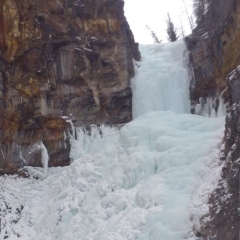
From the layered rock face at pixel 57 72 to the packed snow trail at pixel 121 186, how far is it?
34.7 inches

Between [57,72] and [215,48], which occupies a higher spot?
[215,48]

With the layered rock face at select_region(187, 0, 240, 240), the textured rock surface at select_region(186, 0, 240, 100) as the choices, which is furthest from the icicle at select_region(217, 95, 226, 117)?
the textured rock surface at select_region(186, 0, 240, 100)

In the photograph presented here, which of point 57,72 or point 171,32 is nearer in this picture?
point 57,72

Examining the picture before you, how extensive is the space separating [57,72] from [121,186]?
258 inches

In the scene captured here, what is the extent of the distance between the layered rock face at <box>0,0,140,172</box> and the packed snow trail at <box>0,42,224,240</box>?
0.88 m

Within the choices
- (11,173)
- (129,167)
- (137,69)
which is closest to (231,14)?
(137,69)

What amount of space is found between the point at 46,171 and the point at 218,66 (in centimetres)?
825

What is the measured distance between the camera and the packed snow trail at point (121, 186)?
37.1 ft

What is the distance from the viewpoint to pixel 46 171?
54.2 ft

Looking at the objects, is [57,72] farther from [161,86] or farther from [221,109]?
[221,109]

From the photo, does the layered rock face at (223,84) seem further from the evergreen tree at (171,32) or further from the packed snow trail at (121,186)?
the evergreen tree at (171,32)

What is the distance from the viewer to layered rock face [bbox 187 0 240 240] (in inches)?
370

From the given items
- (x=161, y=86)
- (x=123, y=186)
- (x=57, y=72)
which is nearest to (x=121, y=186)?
(x=123, y=186)

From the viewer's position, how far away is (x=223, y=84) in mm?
16594
